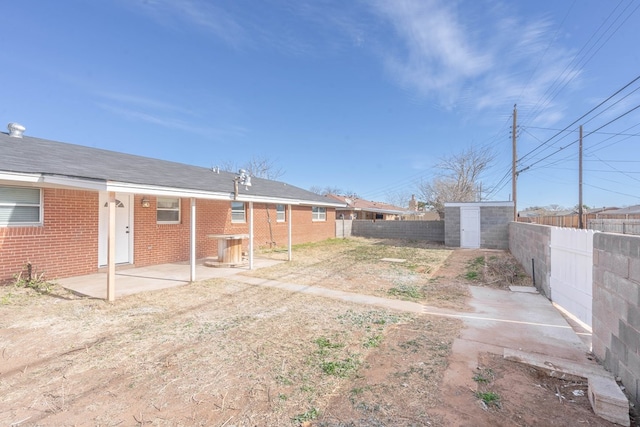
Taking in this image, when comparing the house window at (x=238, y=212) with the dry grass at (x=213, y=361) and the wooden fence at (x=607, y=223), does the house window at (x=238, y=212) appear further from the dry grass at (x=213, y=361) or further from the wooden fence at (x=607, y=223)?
the wooden fence at (x=607, y=223)

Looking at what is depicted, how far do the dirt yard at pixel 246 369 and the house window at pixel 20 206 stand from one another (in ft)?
5.17

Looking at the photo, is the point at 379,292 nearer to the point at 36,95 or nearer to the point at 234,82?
the point at 234,82

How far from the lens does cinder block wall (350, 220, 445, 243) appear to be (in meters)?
18.5

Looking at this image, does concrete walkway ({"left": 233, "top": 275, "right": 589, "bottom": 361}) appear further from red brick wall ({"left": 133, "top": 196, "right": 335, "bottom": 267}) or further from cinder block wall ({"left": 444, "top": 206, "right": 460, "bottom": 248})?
cinder block wall ({"left": 444, "top": 206, "right": 460, "bottom": 248})

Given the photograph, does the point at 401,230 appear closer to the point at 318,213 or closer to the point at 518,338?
the point at 318,213

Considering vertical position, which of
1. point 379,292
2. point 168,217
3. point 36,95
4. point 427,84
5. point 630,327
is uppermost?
point 427,84

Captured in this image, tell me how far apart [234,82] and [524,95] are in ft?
48.6

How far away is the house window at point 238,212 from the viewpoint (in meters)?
12.4

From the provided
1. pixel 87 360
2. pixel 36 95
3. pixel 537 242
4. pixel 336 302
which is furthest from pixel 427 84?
pixel 36 95

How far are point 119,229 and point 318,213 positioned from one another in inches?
482

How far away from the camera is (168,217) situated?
9.60 meters

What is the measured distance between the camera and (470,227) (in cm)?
1538

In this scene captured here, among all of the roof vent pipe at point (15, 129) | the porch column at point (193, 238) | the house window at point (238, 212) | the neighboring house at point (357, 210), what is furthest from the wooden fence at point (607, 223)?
the neighboring house at point (357, 210)

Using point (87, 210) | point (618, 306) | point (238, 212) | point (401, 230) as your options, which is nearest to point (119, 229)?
point (87, 210)
